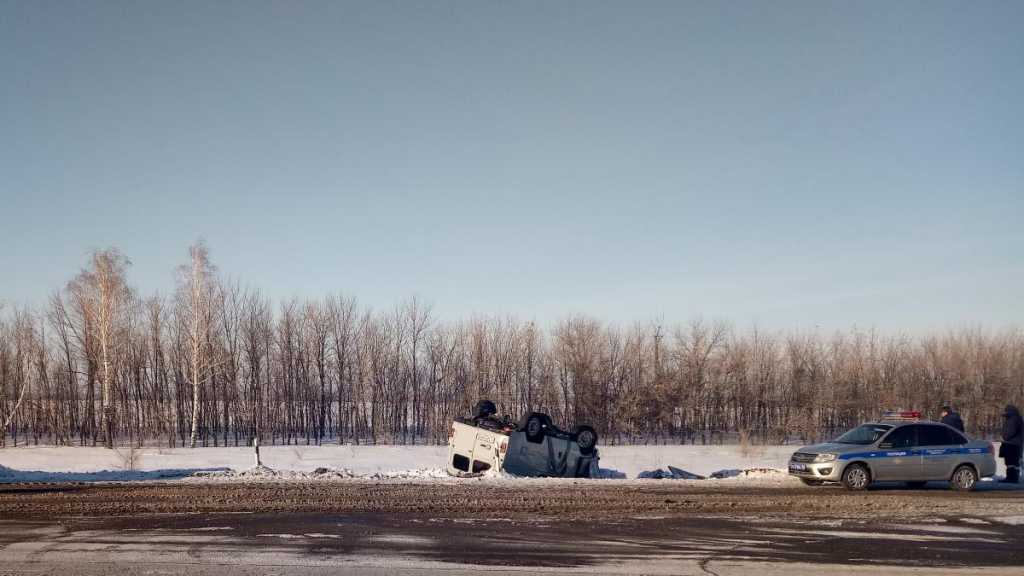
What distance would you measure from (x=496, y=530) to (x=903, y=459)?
37.8 feet

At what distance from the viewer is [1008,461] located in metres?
20.2

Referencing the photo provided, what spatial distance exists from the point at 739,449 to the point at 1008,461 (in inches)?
589

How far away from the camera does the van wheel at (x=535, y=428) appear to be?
20047mm

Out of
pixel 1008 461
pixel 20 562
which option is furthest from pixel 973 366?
pixel 20 562

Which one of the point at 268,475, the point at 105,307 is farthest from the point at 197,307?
the point at 268,475

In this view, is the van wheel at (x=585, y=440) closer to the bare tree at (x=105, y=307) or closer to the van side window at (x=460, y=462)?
the van side window at (x=460, y=462)

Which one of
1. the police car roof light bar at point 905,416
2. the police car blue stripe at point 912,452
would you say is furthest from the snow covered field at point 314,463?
the police car roof light bar at point 905,416

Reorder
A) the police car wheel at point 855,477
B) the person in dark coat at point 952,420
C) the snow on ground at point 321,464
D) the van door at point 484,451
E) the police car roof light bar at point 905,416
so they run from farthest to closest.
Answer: the person in dark coat at point 952,420 < the snow on ground at point 321,464 < the van door at point 484,451 < the police car roof light bar at point 905,416 < the police car wheel at point 855,477

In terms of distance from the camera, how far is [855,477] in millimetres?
18172

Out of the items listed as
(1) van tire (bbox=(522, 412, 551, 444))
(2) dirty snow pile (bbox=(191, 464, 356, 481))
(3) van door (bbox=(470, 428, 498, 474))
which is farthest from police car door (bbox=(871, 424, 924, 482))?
(2) dirty snow pile (bbox=(191, 464, 356, 481))

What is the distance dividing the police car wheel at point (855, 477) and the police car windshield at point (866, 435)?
73cm

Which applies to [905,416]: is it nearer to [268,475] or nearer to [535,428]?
[535,428]

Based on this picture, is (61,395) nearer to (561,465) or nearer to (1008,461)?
(561,465)

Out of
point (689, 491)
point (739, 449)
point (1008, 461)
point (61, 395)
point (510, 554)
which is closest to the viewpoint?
point (510, 554)
